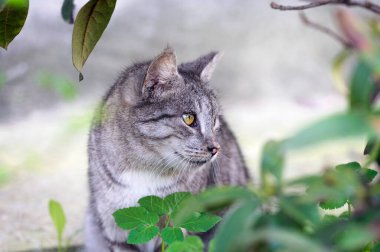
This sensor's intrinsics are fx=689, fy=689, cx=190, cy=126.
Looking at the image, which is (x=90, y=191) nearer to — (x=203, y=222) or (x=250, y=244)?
(x=203, y=222)

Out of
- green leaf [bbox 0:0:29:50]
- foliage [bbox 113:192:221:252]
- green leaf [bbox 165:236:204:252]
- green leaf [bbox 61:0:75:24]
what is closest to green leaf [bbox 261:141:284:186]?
green leaf [bbox 165:236:204:252]

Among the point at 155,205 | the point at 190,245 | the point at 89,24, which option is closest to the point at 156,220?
the point at 155,205

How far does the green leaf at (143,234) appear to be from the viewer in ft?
6.58

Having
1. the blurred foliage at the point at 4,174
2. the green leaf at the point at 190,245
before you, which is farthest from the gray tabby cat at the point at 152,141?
the blurred foliage at the point at 4,174

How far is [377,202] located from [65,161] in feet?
10.6

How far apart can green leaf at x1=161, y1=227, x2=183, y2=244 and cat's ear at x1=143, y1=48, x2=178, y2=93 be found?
2.37ft

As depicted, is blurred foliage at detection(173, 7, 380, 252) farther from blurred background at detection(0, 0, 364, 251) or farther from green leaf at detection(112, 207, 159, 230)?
blurred background at detection(0, 0, 364, 251)

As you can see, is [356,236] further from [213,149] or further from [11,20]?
[213,149]

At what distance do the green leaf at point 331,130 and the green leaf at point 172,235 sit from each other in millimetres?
1063

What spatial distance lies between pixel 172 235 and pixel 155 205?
103 mm

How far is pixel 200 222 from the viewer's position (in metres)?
2.01

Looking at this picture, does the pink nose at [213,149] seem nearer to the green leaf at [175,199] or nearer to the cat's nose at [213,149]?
the cat's nose at [213,149]

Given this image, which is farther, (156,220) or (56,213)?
(56,213)

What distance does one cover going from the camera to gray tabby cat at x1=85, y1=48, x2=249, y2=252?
262 cm
